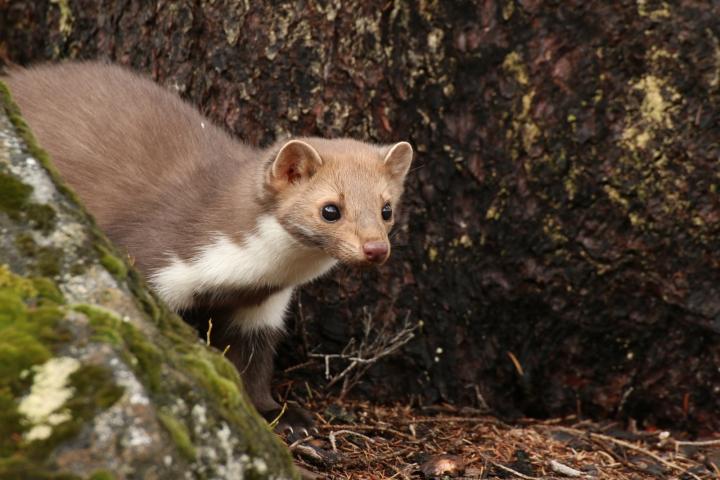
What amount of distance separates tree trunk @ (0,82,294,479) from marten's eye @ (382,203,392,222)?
173cm

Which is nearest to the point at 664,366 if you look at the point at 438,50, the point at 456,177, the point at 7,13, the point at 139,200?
the point at 456,177

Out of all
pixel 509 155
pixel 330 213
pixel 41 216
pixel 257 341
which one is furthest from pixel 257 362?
pixel 41 216

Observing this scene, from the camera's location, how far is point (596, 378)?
5719 millimetres

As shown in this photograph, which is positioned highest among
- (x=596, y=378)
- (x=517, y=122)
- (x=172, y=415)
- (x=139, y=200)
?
(x=517, y=122)

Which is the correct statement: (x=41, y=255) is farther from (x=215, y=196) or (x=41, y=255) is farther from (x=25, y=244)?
(x=215, y=196)

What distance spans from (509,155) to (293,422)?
6.01ft

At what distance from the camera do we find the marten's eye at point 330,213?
4344 millimetres

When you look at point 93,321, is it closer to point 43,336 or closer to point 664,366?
point 43,336

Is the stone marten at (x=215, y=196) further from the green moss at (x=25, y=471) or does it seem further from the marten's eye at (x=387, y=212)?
the green moss at (x=25, y=471)

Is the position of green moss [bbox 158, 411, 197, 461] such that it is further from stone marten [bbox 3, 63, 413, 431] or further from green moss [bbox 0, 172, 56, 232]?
stone marten [bbox 3, 63, 413, 431]

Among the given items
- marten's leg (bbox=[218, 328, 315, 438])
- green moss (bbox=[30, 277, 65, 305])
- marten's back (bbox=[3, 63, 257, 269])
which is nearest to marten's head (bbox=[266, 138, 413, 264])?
marten's back (bbox=[3, 63, 257, 269])

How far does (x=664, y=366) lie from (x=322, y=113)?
8.03 feet

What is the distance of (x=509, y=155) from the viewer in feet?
17.2

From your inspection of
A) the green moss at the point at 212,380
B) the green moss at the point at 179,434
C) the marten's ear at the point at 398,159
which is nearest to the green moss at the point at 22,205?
the green moss at the point at 212,380
